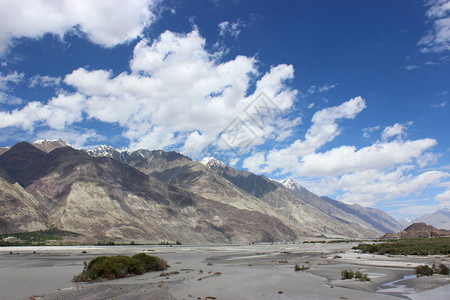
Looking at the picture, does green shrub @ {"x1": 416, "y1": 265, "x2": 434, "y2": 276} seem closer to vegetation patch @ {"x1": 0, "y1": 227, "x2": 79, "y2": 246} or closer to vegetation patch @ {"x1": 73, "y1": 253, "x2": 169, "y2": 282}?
vegetation patch @ {"x1": 73, "y1": 253, "x2": 169, "y2": 282}

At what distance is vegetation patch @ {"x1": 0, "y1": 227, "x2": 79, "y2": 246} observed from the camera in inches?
3957

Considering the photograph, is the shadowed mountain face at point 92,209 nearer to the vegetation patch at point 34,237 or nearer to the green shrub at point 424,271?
the vegetation patch at point 34,237

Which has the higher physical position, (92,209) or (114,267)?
(92,209)

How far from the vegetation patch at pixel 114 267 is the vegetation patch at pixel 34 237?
84.5 metres

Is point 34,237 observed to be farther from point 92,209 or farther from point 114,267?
point 114,267

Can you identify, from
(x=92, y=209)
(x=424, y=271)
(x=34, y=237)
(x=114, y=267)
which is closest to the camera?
(x=424, y=271)

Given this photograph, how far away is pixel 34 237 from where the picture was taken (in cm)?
11269

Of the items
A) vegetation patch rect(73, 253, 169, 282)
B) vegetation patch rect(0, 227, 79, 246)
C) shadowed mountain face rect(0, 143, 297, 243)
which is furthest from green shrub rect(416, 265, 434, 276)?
shadowed mountain face rect(0, 143, 297, 243)

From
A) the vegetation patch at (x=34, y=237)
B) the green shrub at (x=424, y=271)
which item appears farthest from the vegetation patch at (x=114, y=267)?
the vegetation patch at (x=34, y=237)

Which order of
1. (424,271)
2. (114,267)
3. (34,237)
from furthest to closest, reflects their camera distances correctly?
(34,237) → (114,267) → (424,271)

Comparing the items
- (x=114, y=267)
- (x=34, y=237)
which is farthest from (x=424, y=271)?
(x=34, y=237)

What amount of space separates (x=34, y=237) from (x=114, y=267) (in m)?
105

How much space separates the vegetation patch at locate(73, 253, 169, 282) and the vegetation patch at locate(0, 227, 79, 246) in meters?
84.5

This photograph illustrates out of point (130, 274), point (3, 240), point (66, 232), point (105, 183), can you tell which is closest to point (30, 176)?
point (105, 183)
